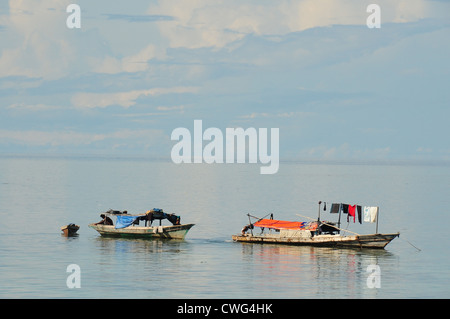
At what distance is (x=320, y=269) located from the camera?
50844 millimetres

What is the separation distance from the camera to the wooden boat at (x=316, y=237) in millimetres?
59656

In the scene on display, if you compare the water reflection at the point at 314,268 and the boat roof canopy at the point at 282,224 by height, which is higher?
the boat roof canopy at the point at 282,224

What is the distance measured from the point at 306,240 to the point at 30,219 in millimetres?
40337

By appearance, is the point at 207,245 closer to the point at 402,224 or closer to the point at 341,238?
the point at 341,238

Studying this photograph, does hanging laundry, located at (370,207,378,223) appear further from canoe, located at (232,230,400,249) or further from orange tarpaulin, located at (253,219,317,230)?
orange tarpaulin, located at (253,219,317,230)

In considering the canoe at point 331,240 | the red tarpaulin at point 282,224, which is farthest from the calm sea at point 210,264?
the red tarpaulin at point 282,224

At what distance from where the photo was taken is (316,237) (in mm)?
60844

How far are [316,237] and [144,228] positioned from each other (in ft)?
52.2

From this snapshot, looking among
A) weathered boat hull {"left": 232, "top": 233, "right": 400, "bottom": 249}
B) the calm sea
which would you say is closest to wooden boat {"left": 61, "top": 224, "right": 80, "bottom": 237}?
the calm sea

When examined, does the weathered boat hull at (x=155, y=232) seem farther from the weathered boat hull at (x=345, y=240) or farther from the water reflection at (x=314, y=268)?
the weathered boat hull at (x=345, y=240)

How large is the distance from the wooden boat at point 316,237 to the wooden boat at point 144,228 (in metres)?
5.48

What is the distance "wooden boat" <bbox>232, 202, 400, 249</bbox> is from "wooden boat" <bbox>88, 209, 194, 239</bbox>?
216 inches

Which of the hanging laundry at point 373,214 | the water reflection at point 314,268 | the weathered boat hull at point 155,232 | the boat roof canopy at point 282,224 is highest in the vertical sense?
the hanging laundry at point 373,214
